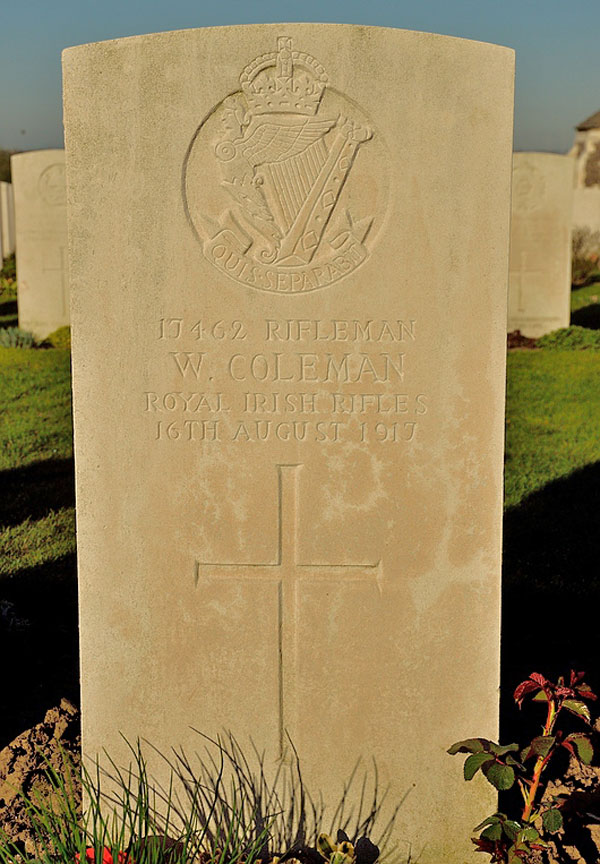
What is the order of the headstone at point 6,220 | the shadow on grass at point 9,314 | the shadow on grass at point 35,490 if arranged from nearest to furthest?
the shadow on grass at point 35,490
the shadow on grass at point 9,314
the headstone at point 6,220

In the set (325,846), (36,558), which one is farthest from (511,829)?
(36,558)

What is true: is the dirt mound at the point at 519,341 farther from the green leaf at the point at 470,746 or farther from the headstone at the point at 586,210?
the headstone at the point at 586,210

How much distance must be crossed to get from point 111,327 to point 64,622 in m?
2.35

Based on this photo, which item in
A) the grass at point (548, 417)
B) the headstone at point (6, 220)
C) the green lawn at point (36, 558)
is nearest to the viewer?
the green lawn at point (36, 558)

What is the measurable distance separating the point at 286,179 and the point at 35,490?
459cm

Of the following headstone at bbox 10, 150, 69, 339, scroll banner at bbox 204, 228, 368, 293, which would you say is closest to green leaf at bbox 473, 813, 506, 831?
scroll banner at bbox 204, 228, 368, 293

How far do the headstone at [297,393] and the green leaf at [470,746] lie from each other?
0.36 ft

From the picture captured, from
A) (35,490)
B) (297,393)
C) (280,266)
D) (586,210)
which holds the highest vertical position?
(586,210)

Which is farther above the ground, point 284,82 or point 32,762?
point 284,82

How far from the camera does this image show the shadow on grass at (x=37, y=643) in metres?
4.00

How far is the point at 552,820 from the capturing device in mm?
2758

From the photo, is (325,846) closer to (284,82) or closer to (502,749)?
(502,749)

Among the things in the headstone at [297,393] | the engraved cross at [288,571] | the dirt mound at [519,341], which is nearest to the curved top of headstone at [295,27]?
the headstone at [297,393]

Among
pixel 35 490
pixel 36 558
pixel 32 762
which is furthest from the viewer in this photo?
pixel 35 490
